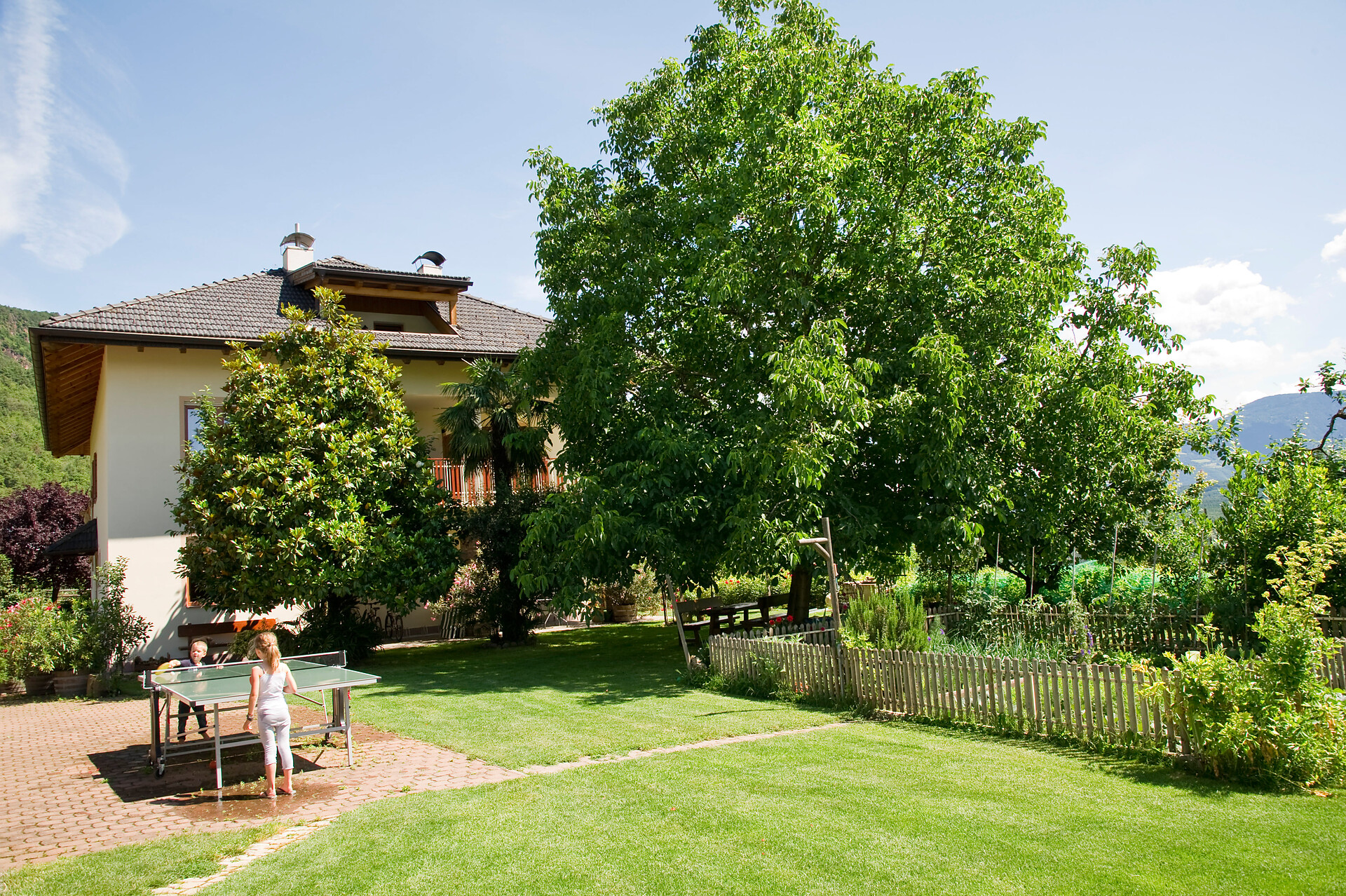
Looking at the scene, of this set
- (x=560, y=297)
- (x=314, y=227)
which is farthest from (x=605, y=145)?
(x=314, y=227)

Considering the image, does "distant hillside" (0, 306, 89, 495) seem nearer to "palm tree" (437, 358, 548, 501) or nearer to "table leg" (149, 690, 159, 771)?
"palm tree" (437, 358, 548, 501)

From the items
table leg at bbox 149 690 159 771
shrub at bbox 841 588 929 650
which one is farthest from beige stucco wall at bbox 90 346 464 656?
shrub at bbox 841 588 929 650

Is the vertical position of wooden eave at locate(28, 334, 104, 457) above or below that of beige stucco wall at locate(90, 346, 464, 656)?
above

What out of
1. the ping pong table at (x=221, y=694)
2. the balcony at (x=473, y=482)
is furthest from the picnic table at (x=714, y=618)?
the ping pong table at (x=221, y=694)

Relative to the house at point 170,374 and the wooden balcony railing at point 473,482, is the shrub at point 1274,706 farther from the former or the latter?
the house at point 170,374

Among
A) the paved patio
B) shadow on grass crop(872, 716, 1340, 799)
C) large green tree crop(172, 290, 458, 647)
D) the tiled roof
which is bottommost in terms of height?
shadow on grass crop(872, 716, 1340, 799)

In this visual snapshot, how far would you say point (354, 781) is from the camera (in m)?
8.18

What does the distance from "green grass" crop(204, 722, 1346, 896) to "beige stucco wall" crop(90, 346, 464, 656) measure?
44.4 ft

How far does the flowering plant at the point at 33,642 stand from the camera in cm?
1498

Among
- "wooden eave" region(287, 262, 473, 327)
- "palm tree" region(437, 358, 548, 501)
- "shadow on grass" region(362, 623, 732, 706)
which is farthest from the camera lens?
"wooden eave" region(287, 262, 473, 327)

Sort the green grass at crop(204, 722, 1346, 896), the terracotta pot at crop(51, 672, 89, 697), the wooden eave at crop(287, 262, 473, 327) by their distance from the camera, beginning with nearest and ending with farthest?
the green grass at crop(204, 722, 1346, 896) < the terracotta pot at crop(51, 672, 89, 697) < the wooden eave at crop(287, 262, 473, 327)

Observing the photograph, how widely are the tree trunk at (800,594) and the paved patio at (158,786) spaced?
8.87 meters

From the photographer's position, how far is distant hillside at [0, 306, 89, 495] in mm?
61844

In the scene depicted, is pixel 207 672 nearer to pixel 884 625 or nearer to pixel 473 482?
pixel 884 625
